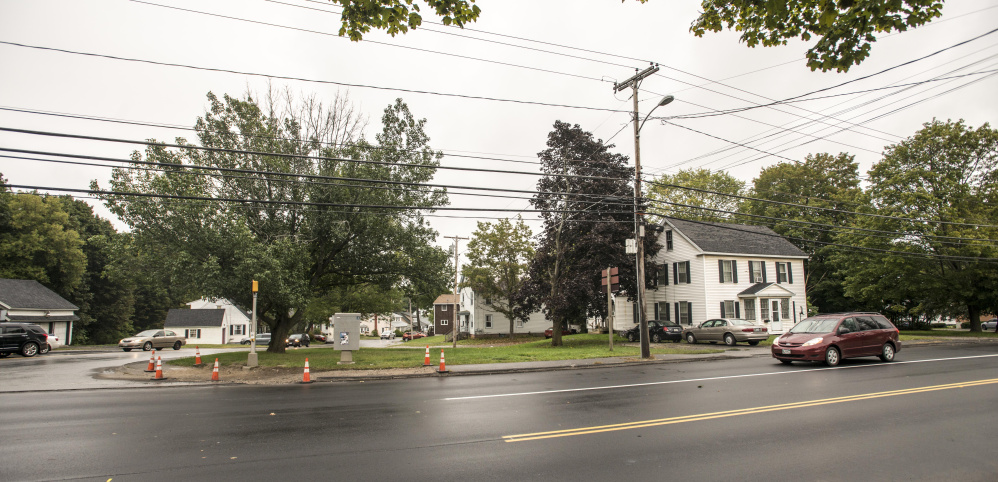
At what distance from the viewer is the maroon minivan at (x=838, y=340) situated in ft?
46.6

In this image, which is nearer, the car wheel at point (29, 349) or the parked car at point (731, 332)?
the car wheel at point (29, 349)

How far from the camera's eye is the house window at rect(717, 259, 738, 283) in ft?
107

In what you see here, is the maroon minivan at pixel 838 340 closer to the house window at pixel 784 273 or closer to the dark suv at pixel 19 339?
the house window at pixel 784 273

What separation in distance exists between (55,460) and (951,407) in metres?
13.5

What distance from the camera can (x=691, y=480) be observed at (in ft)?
15.9

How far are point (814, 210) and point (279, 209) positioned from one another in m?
43.7

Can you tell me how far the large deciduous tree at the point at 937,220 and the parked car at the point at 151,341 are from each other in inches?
1967

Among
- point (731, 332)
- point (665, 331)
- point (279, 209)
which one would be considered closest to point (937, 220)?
point (731, 332)

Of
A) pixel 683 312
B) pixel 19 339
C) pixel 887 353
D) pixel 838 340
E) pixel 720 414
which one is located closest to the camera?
pixel 720 414

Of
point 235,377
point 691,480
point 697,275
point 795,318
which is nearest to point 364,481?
point 691,480

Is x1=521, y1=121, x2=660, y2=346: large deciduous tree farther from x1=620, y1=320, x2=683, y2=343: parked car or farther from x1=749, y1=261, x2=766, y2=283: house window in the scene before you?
x1=749, y1=261, x2=766, y2=283: house window

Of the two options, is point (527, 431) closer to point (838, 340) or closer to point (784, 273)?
point (838, 340)

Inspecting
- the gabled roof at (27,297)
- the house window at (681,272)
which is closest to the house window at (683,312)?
the house window at (681,272)

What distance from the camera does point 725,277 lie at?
32.7m
